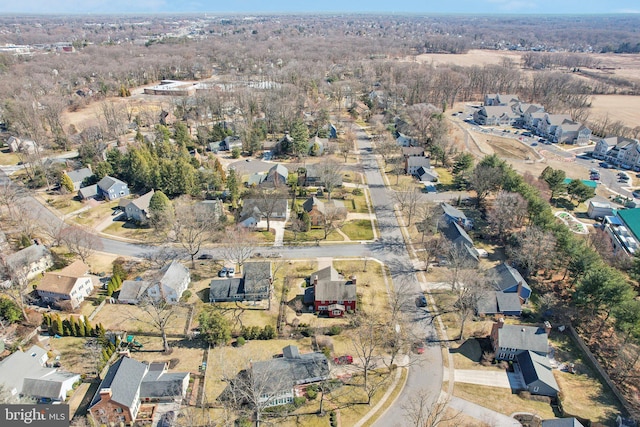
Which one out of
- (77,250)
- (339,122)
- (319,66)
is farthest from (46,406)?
(319,66)

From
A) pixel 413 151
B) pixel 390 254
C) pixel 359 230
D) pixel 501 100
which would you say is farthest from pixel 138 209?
pixel 501 100

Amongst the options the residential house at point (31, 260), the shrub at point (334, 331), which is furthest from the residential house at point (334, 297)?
the residential house at point (31, 260)

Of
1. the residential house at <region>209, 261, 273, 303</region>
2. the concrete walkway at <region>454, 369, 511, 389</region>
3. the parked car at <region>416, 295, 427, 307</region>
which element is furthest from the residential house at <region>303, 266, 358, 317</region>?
the concrete walkway at <region>454, 369, 511, 389</region>

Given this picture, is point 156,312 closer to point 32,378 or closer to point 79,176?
point 32,378

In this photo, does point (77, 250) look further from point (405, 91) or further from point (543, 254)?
point (405, 91)

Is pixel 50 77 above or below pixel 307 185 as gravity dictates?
above

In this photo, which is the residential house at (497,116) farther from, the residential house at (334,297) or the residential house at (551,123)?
the residential house at (334,297)
